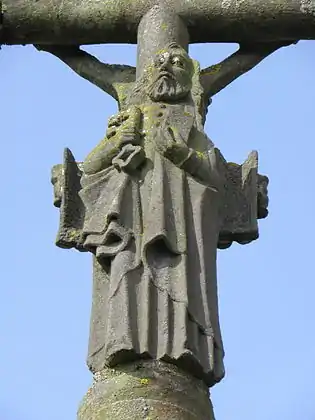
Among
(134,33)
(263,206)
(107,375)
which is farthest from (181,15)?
(107,375)

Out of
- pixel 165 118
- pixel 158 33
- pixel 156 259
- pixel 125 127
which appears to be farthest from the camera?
pixel 158 33

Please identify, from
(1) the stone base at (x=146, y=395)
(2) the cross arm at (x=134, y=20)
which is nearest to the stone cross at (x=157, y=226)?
(1) the stone base at (x=146, y=395)

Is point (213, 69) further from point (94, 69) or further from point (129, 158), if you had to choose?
point (129, 158)

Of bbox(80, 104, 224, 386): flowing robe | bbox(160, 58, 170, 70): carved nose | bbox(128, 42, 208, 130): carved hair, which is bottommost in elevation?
bbox(80, 104, 224, 386): flowing robe

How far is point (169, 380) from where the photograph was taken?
8.36m

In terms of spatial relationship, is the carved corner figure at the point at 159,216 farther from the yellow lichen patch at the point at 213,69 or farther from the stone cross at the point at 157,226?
the yellow lichen patch at the point at 213,69

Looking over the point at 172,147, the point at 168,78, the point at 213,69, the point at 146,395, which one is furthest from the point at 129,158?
the point at 213,69

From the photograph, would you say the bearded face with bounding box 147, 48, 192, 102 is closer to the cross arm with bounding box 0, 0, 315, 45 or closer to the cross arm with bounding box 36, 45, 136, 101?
the cross arm with bounding box 36, 45, 136, 101

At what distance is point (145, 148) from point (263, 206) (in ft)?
3.24

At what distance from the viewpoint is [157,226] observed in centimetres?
886

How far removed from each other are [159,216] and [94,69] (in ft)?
8.00

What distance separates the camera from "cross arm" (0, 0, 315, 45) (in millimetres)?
10922

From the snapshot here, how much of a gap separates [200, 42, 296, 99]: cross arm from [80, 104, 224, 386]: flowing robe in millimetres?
1160

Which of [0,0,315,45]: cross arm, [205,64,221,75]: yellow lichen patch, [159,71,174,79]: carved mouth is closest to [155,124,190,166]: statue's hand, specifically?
[159,71,174,79]: carved mouth
